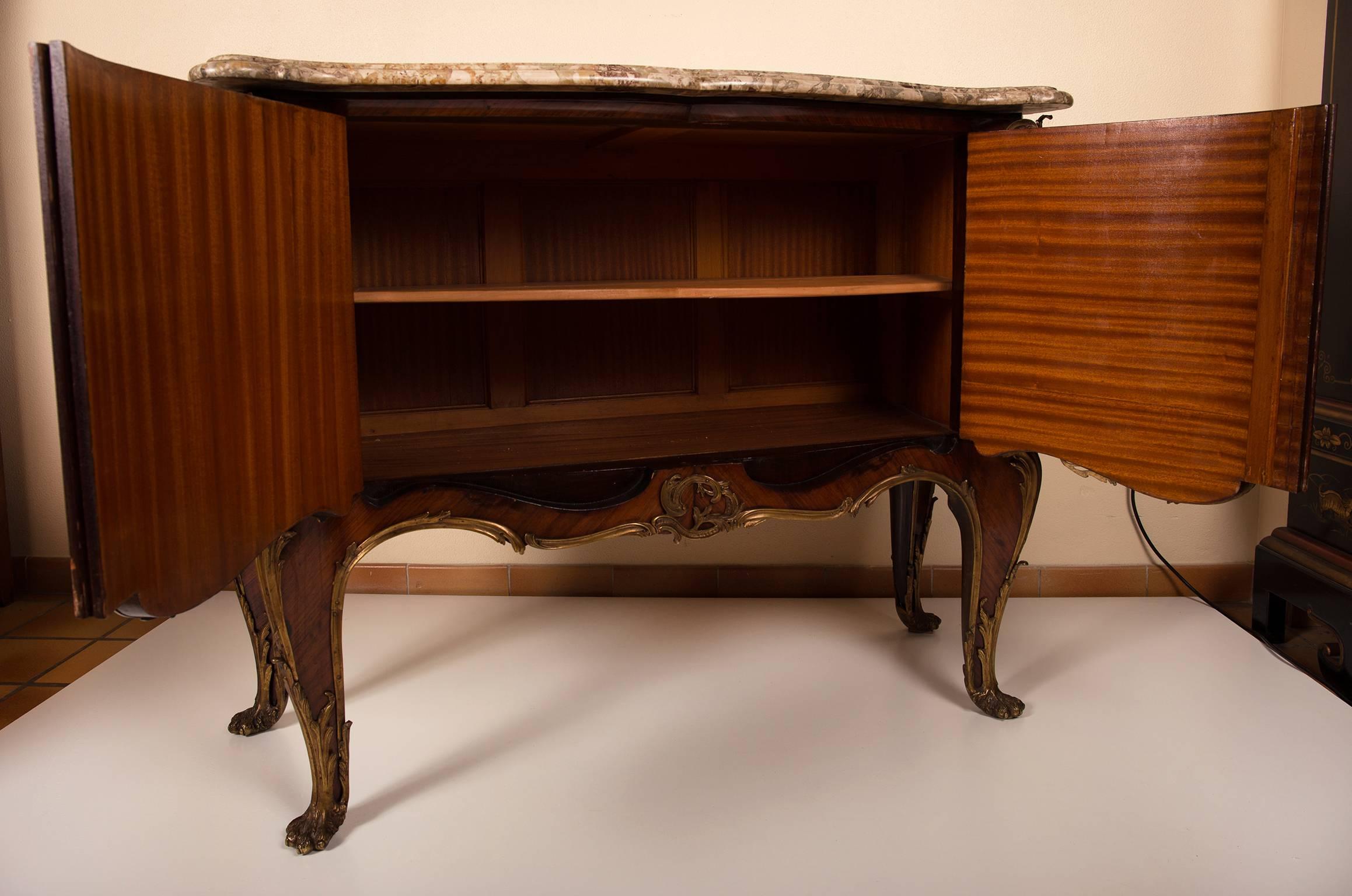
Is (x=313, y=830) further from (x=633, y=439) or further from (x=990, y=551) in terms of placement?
(x=990, y=551)

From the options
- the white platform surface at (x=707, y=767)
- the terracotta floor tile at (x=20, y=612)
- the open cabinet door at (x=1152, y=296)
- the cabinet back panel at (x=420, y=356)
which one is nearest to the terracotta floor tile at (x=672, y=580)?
the white platform surface at (x=707, y=767)

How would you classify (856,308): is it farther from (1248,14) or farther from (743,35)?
(1248,14)

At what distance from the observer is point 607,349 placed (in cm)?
207

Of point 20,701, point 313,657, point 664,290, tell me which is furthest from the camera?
point 20,701

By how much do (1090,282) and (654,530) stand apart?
76cm

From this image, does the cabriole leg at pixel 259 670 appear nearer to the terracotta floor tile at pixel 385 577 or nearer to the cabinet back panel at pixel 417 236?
the cabinet back panel at pixel 417 236

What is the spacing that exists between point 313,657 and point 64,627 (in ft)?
4.34

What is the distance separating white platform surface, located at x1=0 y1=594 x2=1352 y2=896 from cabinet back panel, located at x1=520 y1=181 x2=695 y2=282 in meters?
0.82

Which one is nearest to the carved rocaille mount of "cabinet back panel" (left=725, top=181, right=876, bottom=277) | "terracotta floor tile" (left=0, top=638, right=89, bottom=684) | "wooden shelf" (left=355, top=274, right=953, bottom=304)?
"wooden shelf" (left=355, top=274, right=953, bottom=304)

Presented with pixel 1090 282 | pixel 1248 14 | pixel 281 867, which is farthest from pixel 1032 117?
pixel 281 867

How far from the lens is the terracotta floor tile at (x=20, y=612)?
2480 mm

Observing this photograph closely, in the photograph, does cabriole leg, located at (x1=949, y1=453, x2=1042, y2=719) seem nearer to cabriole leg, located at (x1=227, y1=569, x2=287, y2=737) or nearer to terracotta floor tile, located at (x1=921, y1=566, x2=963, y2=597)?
terracotta floor tile, located at (x1=921, y1=566, x2=963, y2=597)

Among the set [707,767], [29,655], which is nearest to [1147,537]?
[707,767]

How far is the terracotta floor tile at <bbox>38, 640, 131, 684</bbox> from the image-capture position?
2.16 metres
